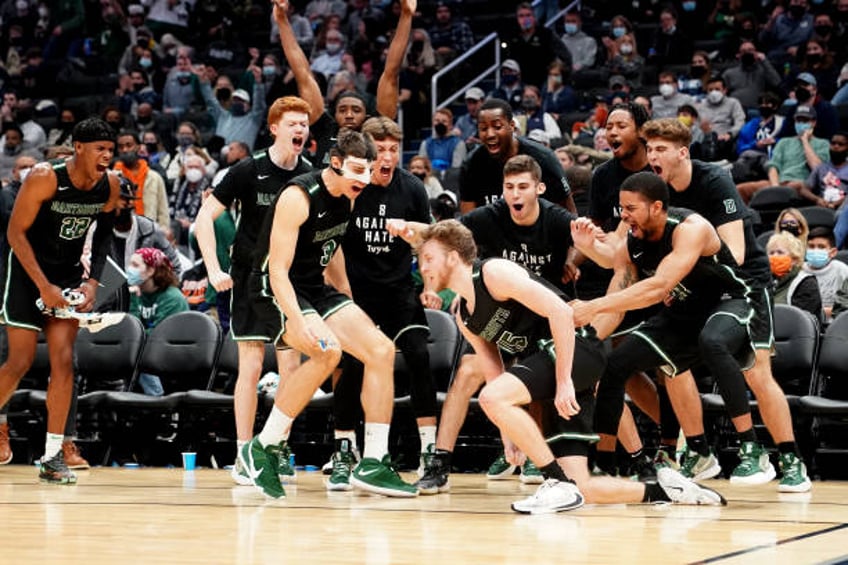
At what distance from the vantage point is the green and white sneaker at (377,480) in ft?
24.4

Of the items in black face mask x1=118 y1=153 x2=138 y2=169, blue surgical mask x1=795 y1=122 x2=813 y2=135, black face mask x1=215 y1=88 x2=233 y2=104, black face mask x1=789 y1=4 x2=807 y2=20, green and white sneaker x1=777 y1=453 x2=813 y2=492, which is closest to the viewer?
green and white sneaker x1=777 y1=453 x2=813 y2=492

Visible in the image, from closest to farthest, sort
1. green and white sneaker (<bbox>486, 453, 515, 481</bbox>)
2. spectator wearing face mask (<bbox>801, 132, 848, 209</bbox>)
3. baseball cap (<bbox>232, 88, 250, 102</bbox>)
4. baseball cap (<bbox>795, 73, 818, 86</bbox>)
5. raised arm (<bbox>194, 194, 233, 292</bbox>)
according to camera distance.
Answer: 1. raised arm (<bbox>194, 194, 233, 292</bbox>)
2. green and white sneaker (<bbox>486, 453, 515, 481</bbox>)
3. spectator wearing face mask (<bbox>801, 132, 848, 209</bbox>)
4. baseball cap (<bbox>795, 73, 818, 86</bbox>)
5. baseball cap (<bbox>232, 88, 250, 102</bbox>)

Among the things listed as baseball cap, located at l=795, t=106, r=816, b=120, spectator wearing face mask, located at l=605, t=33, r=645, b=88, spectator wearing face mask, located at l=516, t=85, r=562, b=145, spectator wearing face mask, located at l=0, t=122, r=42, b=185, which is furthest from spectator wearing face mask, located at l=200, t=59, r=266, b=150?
baseball cap, located at l=795, t=106, r=816, b=120

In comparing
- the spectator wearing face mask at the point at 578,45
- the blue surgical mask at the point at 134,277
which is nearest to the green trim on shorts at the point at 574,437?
the blue surgical mask at the point at 134,277

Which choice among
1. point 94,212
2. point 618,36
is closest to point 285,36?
point 94,212

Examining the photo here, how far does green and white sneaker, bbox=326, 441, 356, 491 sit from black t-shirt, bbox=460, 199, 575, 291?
139 centimetres

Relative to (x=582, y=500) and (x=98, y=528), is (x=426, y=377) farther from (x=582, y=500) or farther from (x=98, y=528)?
(x=98, y=528)

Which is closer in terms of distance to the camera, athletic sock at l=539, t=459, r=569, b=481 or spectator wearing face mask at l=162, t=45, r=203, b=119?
athletic sock at l=539, t=459, r=569, b=481

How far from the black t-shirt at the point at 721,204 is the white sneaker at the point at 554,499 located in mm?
1863

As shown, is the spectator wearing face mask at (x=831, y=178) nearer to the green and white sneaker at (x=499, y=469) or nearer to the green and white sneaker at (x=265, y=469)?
the green and white sneaker at (x=499, y=469)

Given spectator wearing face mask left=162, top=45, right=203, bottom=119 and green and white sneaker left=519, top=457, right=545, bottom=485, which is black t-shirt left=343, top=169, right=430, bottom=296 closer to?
green and white sneaker left=519, top=457, right=545, bottom=485

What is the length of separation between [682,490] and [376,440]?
164cm

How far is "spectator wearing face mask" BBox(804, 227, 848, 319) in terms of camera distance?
10.5 metres

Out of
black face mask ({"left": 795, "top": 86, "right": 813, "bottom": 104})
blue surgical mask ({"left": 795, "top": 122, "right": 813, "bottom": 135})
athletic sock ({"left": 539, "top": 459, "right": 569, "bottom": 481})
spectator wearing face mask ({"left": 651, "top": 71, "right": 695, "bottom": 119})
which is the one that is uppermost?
spectator wearing face mask ({"left": 651, "top": 71, "right": 695, "bottom": 119})
